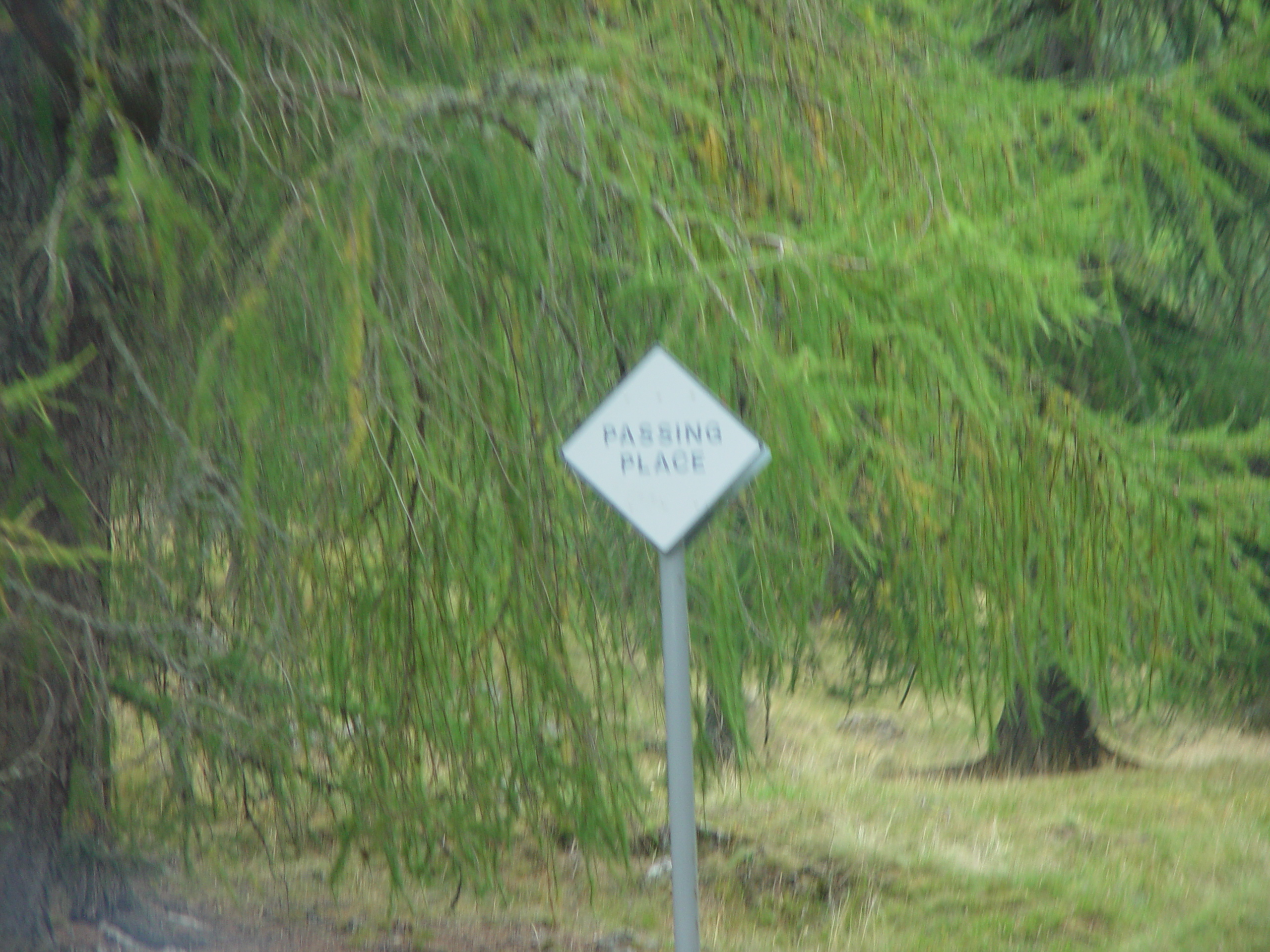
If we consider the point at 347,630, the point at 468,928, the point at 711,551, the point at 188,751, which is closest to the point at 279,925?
the point at 468,928

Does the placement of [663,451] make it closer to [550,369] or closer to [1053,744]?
[550,369]

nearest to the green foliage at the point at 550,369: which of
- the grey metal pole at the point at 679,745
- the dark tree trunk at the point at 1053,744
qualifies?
the grey metal pole at the point at 679,745

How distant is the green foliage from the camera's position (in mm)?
2863

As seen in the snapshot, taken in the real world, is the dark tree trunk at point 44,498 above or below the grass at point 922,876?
above

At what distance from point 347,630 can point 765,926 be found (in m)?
4.25

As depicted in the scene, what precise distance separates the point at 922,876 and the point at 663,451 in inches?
209

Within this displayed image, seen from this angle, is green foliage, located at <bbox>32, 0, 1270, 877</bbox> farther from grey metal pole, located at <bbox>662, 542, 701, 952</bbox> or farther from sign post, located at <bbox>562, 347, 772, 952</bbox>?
grey metal pole, located at <bbox>662, 542, 701, 952</bbox>

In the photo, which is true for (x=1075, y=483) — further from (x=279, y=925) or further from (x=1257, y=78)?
(x=279, y=925)

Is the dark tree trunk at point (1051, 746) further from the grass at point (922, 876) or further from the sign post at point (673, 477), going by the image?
the sign post at point (673, 477)

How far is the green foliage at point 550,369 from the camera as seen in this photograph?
9.39 feet

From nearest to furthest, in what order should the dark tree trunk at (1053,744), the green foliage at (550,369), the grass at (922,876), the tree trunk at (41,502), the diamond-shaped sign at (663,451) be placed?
the diamond-shaped sign at (663,451)
the green foliage at (550,369)
the tree trunk at (41,502)
the grass at (922,876)
the dark tree trunk at (1053,744)

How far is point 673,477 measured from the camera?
280cm

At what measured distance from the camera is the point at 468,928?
630cm

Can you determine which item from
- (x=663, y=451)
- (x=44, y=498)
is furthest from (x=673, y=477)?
(x=44, y=498)
